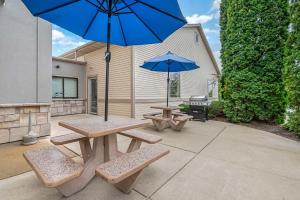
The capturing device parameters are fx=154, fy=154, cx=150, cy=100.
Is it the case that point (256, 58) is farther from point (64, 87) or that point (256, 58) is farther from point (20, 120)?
point (64, 87)

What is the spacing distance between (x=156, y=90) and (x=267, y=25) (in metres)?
5.30

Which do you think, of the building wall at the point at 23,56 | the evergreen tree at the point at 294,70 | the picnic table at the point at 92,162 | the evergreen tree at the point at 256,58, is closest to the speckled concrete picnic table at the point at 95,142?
the picnic table at the point at 92,162

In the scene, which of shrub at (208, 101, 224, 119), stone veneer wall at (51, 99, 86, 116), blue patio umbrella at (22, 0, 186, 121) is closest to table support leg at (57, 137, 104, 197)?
blue patio umbrella at (22, 0, 186, 121)

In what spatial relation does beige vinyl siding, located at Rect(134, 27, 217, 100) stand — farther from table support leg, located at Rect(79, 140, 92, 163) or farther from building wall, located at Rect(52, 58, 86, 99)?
table support leg, located at Rect(79, 140, 92, 163)

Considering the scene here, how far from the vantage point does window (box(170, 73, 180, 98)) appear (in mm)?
9125

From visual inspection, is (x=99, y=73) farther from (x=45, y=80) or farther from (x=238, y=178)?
(x=238, y=178)

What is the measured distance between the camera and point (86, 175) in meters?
2.09

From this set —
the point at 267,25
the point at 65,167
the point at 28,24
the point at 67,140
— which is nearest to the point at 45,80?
the point at 28,24

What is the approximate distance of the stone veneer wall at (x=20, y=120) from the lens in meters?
3.57

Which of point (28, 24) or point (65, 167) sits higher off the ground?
point (28, 24)

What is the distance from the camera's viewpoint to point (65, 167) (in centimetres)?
159

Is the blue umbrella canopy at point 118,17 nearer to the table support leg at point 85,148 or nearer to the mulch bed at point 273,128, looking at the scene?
the table support leg at point 85,148

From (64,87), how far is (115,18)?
7913mm

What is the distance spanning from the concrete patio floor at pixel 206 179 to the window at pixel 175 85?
222 inches
